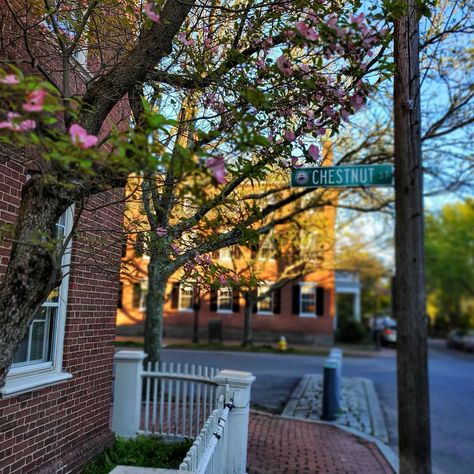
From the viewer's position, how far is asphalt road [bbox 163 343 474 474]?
8.12 metres

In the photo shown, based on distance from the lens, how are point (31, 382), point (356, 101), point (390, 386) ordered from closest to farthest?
point (356, 101)
point (31, 382)
point (390, 386)

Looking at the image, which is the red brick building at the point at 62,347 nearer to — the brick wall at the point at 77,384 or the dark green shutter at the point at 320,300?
the brick wall at the point at 77,384

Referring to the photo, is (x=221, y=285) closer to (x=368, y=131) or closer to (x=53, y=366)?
(x=53, y=366)

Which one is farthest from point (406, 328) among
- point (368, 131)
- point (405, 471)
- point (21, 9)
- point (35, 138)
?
point (368, 131)

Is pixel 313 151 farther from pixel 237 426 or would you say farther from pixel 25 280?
pixel 237 426

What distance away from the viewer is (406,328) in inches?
176

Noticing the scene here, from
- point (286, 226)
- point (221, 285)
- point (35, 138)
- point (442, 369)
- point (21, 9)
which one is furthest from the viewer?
point (442, 369)

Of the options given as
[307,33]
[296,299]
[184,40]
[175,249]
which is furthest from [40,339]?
[296,299]

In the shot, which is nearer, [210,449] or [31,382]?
[210,449]

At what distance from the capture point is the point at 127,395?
6.51 m

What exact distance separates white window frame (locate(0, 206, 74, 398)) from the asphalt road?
541cm

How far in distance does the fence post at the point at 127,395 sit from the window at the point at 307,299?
23.0m

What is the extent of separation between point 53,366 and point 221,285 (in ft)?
7.30

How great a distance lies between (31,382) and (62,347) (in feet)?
2.26
